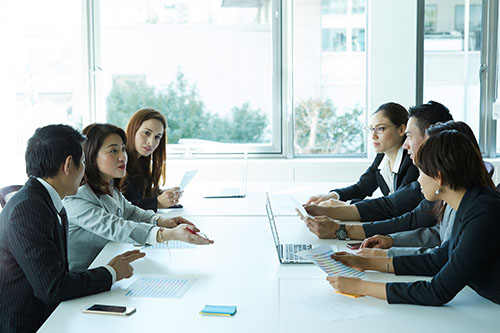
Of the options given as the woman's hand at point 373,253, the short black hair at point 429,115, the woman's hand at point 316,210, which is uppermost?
the short black hair at point 429,115

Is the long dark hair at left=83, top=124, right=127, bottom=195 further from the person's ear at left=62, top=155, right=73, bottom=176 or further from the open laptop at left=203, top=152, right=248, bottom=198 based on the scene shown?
the open laptop at left=203, top=152, right=248, bottom=198

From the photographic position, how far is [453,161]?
1.62 m

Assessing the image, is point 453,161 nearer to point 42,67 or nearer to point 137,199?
point 137,199

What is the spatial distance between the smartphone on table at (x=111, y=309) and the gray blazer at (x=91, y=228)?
2.19 ft

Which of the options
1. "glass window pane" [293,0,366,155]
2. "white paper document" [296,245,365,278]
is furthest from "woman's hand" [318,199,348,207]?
"glass window pane" [293,0,366,155]

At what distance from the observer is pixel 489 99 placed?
5.04 metres

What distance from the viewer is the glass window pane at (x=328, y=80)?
498 cm

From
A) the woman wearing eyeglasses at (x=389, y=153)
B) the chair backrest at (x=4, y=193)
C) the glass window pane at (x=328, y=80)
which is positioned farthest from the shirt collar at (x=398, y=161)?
the glass window pane at (x=328, y=80)

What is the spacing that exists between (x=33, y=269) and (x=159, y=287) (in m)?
0.38

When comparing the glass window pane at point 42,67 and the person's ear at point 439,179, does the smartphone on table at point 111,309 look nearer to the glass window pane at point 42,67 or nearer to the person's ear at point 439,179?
the person's ear at point 439,179

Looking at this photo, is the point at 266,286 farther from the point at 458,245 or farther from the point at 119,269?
the point at 458,245

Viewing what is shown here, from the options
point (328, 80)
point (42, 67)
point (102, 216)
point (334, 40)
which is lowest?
point (102, 216)

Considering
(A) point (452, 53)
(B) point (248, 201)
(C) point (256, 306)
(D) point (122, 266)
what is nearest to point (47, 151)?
(D) point (122, 266)

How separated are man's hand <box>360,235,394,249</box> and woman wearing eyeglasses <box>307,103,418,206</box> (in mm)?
701
